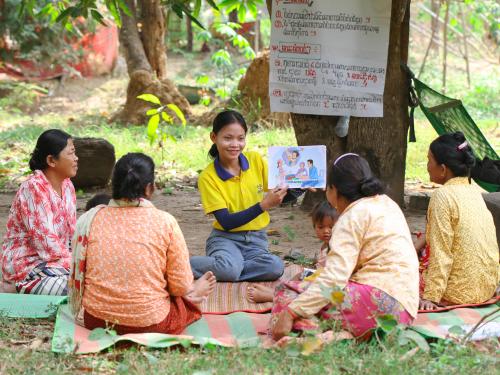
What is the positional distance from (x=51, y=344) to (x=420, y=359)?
173cm

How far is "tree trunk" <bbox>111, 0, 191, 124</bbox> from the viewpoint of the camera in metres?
12.7

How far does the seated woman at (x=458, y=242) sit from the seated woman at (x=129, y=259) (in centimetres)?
138

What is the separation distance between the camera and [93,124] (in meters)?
13.1

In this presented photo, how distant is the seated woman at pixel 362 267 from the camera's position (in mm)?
3596

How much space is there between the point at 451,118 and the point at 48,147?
3402 millimetres

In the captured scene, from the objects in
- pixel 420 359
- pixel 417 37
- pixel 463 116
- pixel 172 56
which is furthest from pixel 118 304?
pixel 417 37

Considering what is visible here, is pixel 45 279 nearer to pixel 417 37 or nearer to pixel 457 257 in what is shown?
pixel 457 257

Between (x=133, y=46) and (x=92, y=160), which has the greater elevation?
(x=133, y=46)

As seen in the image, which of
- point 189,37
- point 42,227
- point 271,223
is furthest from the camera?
point 189,37

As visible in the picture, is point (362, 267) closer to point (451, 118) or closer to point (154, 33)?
point (451, 118)

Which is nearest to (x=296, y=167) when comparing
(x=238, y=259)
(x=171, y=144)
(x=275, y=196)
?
(x=275, y=196)

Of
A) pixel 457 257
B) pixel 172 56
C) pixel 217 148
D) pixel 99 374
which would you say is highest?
pixel 172 56

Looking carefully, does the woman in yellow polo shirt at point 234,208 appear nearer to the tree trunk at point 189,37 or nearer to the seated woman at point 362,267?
the seated woman at point 362,267

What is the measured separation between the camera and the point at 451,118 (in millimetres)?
6488
